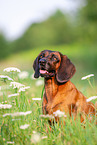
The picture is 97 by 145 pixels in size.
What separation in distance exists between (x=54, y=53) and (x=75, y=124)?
120cm

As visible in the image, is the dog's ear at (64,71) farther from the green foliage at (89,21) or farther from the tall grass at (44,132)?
the green foliage at (89,21)

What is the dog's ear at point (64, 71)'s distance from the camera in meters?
4.00

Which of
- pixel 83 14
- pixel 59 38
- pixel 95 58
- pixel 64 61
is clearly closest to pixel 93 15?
pixel 83 14

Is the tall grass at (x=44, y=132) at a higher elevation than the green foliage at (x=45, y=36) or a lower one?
lower

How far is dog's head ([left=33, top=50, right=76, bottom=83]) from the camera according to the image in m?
4.00

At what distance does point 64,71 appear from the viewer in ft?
13.4

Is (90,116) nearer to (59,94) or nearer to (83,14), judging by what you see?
(59,94)

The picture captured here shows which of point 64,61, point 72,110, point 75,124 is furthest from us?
point 64,61

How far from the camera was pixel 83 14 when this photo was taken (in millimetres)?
22266

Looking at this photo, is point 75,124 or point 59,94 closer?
point 75,124

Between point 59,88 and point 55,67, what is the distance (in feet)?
1.13

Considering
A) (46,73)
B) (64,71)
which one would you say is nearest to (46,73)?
(46,73)

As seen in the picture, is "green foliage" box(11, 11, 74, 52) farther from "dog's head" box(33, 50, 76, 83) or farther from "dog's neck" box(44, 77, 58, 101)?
"dog's neck" box(44, 77, 58, 101)

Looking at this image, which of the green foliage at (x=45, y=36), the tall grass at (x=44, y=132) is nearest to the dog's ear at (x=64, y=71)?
the tall grass at (x=44, y=132)
